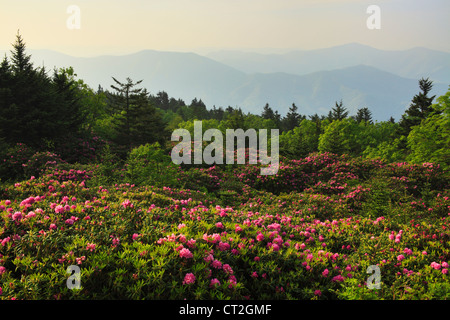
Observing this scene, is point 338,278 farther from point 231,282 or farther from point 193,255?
point 193,255

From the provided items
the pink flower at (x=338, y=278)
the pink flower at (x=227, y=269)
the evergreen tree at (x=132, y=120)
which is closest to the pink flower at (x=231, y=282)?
the pink flower at (x=227, y=269)

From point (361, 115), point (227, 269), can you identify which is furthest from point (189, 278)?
point (361, 115)

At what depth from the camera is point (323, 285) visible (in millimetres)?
3830

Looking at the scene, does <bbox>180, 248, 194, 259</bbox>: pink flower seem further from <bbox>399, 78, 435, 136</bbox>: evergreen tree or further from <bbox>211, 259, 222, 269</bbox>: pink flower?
<bbox>399, 78, 435, 136</bbox>: evergreen tree

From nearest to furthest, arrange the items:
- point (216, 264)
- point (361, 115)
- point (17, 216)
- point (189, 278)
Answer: point (189, 278)
point (216, 264)
point (17, 216)
point (361, 115)

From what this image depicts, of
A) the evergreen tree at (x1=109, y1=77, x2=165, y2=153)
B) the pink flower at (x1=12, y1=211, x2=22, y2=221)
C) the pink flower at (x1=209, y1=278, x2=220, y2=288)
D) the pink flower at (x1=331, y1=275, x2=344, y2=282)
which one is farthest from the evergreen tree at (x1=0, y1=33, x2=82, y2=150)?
the pink flower at (x1=331, y1=275, x2=344, y2=282)

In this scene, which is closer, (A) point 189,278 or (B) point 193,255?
(A) point 189,278

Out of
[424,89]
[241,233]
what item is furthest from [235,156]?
[424,89]

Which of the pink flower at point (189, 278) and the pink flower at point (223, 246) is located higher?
the pink flower at point (223, 246)

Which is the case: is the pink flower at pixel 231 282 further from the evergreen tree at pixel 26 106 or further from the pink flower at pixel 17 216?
the evergreen tree at pixel 26 106

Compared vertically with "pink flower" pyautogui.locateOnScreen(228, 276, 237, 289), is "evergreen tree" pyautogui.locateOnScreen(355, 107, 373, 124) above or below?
above

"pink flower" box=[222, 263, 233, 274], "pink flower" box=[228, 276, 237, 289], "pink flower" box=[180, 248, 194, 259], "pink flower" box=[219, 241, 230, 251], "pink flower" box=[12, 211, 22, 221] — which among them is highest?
"pink flower" box=[12, 211, 22, 221]

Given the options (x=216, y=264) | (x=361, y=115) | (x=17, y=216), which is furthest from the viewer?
(x=361, y=115)
